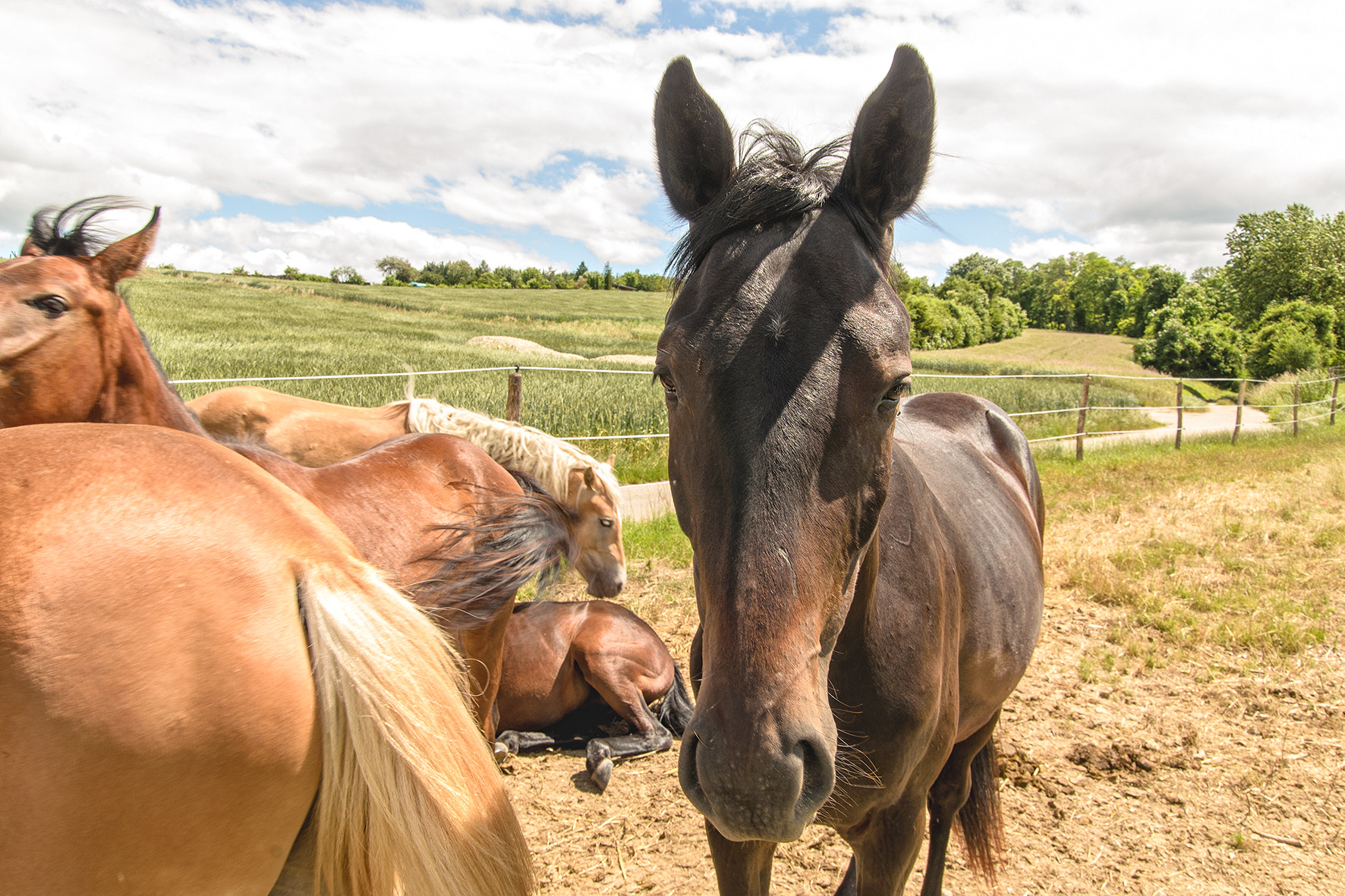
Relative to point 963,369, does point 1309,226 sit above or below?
above

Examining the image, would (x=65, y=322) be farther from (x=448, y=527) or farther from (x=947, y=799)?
(x=947, y=799)

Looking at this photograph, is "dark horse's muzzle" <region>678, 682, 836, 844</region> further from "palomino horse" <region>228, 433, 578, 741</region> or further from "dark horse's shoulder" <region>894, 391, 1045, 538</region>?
"dark horse's shoulder" <region>894, 391, 1045, 538</region>

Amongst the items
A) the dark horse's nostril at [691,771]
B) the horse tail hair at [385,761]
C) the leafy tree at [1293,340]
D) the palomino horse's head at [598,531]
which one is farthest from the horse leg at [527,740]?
the leafy tree at [1293,340]

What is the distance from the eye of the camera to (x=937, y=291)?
62.1m

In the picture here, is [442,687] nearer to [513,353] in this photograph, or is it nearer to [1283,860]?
[1283,860]

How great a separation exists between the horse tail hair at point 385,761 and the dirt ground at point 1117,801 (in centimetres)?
173

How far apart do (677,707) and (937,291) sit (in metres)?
64.4

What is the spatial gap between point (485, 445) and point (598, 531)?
1141 mm

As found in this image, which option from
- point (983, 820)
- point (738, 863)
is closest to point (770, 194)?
point (738, 863)

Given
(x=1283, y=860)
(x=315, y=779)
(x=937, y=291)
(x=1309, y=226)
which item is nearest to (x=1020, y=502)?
(x=1283, y=860)

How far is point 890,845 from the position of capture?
5.91 feet

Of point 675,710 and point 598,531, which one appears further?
point 598,531

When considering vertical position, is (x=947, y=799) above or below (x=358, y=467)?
below

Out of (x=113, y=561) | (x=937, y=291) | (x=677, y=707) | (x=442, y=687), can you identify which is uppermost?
(x=937, y=291)
